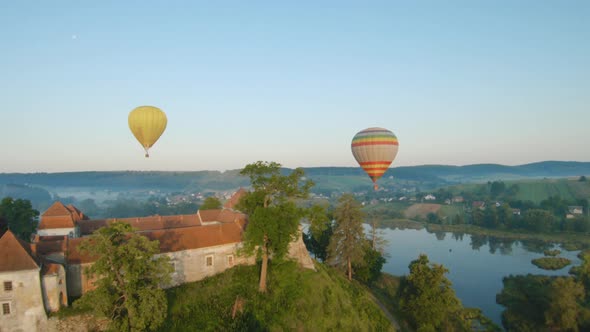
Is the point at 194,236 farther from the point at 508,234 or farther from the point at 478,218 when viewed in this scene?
the point at 478,218

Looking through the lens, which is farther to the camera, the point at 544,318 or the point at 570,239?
the point at 570,239

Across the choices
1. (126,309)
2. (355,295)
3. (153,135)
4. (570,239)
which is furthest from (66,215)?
(570,239)

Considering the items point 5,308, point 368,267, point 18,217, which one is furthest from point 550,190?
point 5,308

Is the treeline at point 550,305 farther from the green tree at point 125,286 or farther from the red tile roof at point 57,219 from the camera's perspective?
the red tile roof at point 57,219

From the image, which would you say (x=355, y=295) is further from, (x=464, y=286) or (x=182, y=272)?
(x=464, y=286)

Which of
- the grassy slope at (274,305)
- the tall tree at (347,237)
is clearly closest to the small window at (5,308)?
the grassy slope at (274,305)

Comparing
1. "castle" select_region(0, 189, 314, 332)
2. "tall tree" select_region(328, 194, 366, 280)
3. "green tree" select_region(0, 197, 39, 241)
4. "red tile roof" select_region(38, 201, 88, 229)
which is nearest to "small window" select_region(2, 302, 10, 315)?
"castle" select_region(0, 189, 314, 332)
